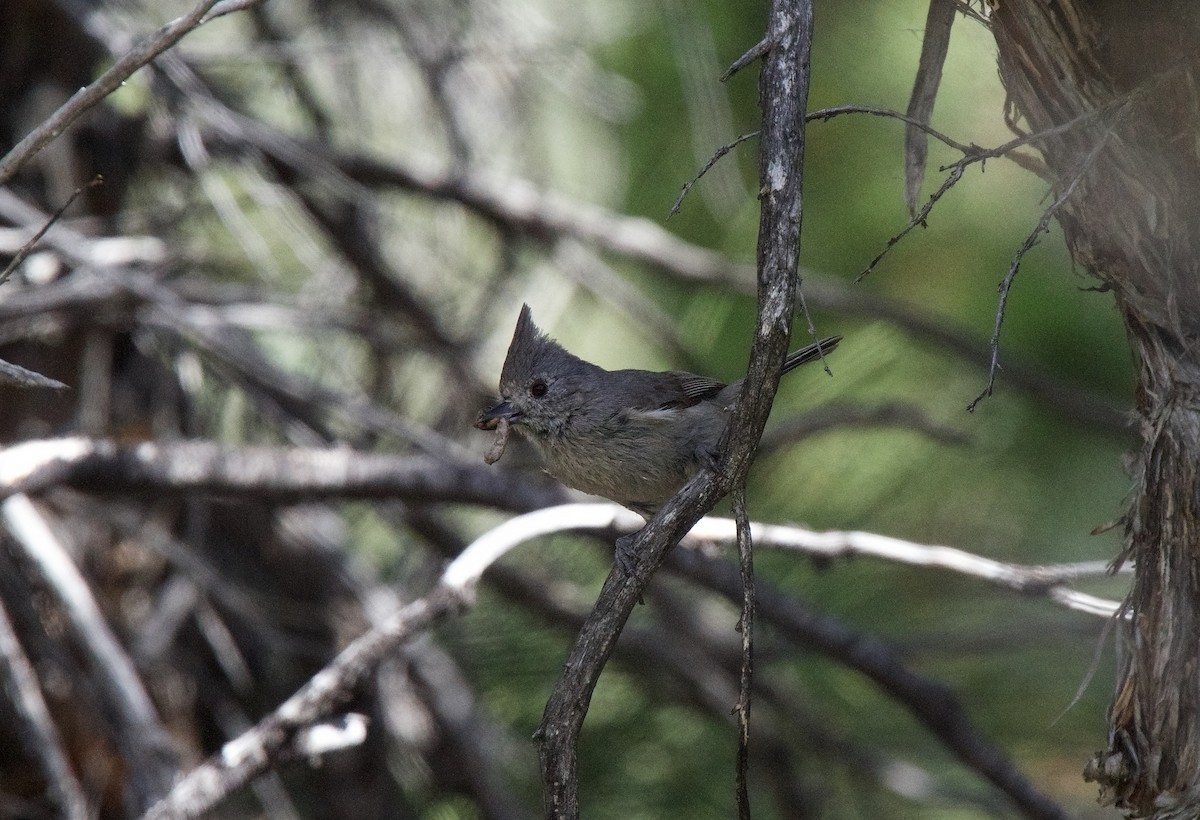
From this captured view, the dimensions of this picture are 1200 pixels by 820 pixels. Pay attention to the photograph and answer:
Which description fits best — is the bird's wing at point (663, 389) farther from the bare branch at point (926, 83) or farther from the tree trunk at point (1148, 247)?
the tree trunk at point (1148, 247)

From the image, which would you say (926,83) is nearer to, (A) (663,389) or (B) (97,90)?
(B) (97,90)

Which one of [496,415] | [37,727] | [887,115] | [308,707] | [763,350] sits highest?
[496,415]

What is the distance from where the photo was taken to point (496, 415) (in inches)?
126

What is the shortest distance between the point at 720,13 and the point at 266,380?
2.21 metres

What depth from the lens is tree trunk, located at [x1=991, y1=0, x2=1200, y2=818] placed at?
69.1 inches

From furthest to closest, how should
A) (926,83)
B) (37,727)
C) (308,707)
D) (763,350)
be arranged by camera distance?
(37,727)
(308,707)
(926,83)
(763,350)

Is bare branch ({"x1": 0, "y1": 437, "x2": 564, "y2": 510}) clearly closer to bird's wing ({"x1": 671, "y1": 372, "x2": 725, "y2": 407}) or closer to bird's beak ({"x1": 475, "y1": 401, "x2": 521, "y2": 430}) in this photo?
bird's beak ({"x1": 475, "y1": 401, "x2": 521, "y2": 430})

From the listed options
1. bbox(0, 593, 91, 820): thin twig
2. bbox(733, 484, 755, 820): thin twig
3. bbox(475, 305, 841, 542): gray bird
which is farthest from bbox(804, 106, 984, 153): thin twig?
bbox(0, 593, 91, 820): thin twig

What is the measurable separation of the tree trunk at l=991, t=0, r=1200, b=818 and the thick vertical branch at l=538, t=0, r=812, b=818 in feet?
1.44

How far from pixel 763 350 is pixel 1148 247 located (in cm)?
70

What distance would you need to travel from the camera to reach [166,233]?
4.02 meters

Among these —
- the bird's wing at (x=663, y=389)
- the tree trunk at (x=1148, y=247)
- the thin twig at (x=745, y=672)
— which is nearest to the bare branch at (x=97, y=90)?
the thin twig at (x=745, y=672)

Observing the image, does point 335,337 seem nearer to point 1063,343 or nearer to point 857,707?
point 857,707

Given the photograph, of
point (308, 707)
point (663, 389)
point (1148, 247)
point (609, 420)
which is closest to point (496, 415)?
point (609, 420)
